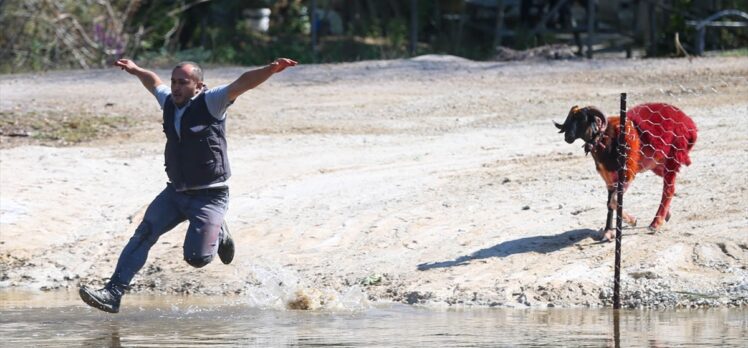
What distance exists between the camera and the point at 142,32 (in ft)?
75.9

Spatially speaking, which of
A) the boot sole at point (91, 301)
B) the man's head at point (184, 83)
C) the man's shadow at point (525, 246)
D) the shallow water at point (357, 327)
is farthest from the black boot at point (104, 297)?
the man's shadow at point (525, 246)

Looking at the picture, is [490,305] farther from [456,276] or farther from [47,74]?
[47,74]

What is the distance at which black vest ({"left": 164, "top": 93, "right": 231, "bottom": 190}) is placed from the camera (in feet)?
27.3

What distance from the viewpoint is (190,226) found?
8.58 meters

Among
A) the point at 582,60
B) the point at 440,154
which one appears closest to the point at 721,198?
the point at 440,154

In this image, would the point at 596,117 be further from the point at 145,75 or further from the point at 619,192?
the point at 145,75

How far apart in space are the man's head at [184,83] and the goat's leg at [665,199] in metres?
3.74

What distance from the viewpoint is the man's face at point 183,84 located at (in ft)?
27.3

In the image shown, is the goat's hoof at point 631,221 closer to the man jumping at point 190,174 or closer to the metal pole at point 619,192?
the metal pole at point 619,192

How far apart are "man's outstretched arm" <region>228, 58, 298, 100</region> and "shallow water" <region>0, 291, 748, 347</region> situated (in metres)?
1.40

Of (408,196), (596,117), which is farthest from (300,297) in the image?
(408,196)

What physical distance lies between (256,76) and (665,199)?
145 inches

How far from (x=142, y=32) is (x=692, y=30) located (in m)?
8.54

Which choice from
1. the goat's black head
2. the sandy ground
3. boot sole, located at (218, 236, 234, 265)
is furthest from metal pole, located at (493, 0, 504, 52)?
boot sole, located at (218, 236, 234, 265)
